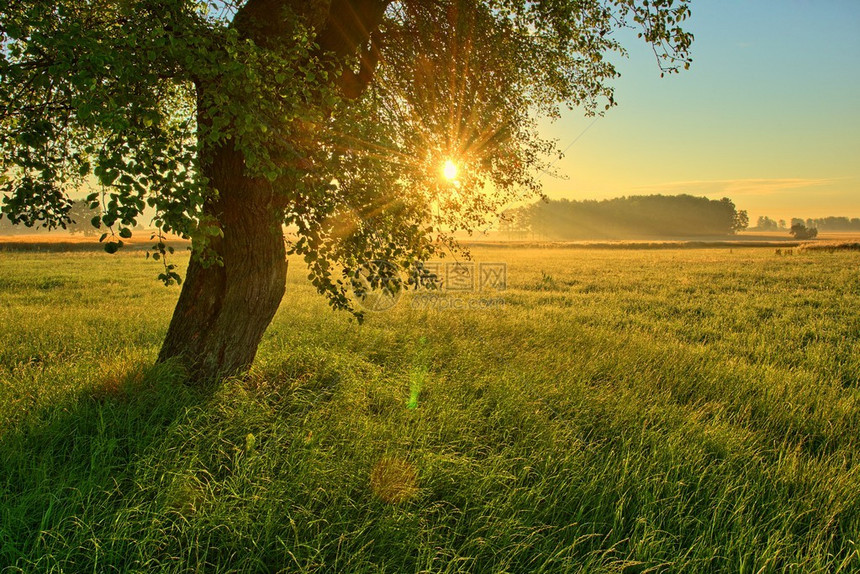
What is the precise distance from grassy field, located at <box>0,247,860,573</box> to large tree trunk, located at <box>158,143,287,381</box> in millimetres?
468

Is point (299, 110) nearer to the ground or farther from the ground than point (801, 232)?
nearer to the ground

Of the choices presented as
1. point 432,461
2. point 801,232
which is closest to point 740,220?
point 801,232

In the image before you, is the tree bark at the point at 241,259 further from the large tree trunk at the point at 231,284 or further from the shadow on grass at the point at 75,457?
the shadow on grass at the point at 75,457

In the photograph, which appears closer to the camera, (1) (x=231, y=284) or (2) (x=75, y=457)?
(2) (x=75, y=457)

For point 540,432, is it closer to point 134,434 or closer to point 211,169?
point 134,434

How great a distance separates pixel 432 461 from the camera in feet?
11.6

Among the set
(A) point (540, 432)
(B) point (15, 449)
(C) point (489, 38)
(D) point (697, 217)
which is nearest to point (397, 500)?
(A) point (540, 432)

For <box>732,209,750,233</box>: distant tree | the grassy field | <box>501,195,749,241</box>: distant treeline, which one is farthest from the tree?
<box>732,209,750,233</box>: distant tree

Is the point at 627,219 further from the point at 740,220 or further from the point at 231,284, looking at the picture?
the point at 231,284

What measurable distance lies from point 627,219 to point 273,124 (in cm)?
17828

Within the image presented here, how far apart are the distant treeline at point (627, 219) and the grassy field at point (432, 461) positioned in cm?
14454

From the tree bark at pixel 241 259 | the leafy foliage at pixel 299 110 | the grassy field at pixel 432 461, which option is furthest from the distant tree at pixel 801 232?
the tree bark at pixel 241 259

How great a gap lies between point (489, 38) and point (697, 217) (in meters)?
193

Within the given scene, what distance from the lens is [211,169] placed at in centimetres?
470
